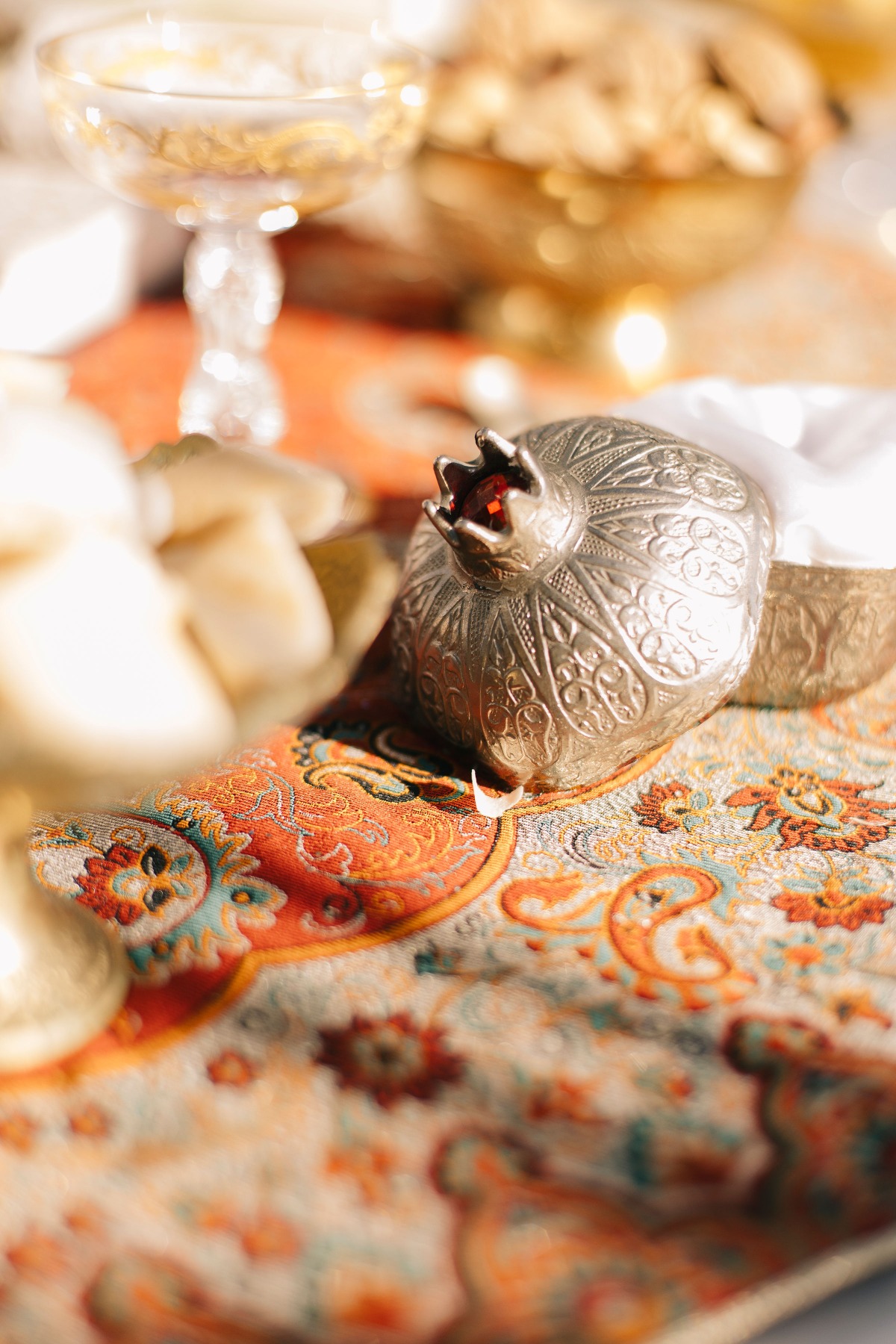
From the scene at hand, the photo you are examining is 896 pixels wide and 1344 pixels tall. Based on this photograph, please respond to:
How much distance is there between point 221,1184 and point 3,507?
0.81 feet

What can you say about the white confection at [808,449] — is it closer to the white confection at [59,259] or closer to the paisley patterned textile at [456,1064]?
the paisley patterned textile at [456,1064]

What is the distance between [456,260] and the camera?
124 centimetres

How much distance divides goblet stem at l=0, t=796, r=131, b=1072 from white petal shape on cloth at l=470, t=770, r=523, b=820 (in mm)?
204

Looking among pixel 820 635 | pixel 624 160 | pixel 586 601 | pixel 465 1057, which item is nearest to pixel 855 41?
pixel 624 160

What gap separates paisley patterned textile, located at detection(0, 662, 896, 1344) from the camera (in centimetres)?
38

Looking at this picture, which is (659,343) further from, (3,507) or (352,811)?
(3,507)

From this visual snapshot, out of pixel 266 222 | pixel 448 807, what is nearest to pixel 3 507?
pixel 448 807

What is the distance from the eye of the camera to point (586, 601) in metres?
0.54

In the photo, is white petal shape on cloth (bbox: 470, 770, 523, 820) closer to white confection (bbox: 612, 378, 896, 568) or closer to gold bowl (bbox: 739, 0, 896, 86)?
white confection (bbox: 612, 378, 896, 568)

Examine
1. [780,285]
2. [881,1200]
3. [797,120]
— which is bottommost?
[780,285]

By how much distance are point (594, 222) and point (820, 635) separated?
2.06ft

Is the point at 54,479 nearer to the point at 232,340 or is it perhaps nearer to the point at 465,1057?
the point at 465,1057

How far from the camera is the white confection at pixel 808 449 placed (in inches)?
24.3

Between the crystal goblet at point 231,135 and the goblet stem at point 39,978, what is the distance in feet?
1.11
